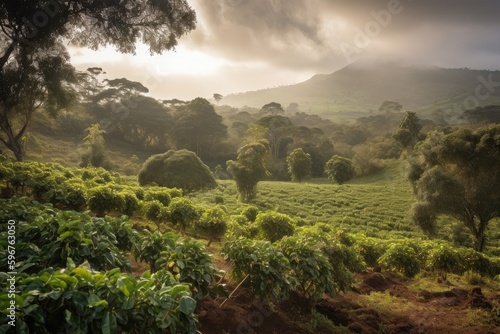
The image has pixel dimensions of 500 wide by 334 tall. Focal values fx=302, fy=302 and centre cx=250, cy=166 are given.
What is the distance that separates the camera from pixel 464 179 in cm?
1983

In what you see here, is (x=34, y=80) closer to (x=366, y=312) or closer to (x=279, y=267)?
(x=279, y=267)

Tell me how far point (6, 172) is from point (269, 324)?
37.1ft

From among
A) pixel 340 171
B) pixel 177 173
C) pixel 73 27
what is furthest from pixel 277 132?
pixel 73 27

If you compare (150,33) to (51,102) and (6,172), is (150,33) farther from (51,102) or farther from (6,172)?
(51,102)

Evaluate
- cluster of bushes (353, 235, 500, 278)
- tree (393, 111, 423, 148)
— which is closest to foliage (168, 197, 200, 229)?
cluster of bushes (353, 235, 500, 278)

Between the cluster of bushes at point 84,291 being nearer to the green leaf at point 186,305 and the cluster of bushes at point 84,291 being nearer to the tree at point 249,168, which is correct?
the green leaf at point 186,305

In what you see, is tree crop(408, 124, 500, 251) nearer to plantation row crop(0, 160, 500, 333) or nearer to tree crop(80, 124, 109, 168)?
plantation row crop(0, 160, 500, 333)

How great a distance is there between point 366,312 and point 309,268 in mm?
2551

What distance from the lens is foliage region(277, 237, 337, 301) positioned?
6.43 metres

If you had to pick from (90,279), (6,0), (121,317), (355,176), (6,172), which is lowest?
(355,176)

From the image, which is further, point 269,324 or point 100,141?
Answer: point 100,141

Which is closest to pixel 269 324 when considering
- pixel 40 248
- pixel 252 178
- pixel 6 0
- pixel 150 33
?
pixel 40 248

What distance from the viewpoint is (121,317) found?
2.94 m

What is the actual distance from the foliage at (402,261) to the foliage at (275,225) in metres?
4.02
